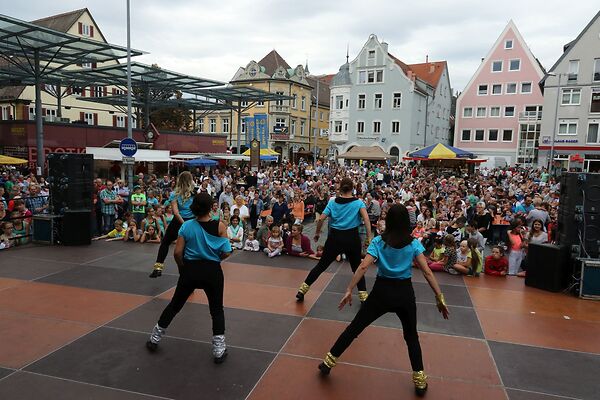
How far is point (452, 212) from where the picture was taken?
12734 mm

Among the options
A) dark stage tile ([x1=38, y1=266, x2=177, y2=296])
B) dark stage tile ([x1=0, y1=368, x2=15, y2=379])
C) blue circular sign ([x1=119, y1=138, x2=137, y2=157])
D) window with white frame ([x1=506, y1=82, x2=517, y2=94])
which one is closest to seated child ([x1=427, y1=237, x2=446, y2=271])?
dark stage tile ([x1=38, y1=266, x2=177, y2=296])

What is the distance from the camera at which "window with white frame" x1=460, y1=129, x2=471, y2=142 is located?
171ft

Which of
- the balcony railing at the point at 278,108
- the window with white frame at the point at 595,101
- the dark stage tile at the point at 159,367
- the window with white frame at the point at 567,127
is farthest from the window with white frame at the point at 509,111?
the dark stage tile at the point at 159,367

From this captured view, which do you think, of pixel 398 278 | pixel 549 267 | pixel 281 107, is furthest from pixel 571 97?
pixel 398 278

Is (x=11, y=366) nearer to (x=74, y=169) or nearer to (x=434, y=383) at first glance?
(x=434, y=383)

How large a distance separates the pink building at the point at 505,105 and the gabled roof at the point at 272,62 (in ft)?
78.5

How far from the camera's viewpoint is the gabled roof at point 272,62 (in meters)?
58.4

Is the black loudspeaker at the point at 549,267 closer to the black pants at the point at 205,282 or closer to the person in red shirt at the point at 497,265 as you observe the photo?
the person in red shirt at the point at 497,265

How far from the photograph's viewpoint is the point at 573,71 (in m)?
40.2

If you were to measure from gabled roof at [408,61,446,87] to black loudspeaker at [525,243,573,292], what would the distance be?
52994mm

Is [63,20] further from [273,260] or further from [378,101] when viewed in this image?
[273,260]

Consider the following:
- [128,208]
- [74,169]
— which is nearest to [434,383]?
[74,169]

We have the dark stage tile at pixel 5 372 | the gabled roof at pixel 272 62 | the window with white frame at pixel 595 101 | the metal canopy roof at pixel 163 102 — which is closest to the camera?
the dark stage tile at pixel 5 372

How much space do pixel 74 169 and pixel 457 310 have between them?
333 inches
